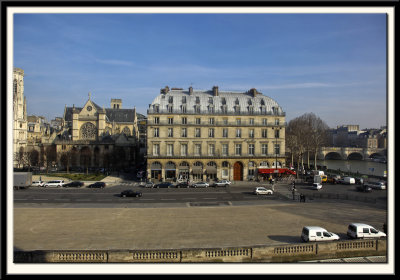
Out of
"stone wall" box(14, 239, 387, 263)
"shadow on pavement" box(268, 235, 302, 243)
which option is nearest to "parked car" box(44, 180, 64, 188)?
"stone wall" box(14, 239, 387, 263)

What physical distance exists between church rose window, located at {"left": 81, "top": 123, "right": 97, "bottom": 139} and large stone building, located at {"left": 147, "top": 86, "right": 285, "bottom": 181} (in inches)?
1226

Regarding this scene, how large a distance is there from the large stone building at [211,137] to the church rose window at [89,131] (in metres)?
31.2

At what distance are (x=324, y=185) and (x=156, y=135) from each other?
29340 millimetres

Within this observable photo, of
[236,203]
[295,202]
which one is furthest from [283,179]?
[236,203]

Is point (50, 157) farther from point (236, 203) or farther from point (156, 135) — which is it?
point (236, 203)

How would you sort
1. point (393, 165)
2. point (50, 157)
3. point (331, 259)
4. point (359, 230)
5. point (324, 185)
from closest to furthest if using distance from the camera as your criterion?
point (393, 165)
point (331, 259)
point (359, 230)
point (324, 185)
point (50, 157)

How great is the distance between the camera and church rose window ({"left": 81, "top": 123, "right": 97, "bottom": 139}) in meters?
74.3

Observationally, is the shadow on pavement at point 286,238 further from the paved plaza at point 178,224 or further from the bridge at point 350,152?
the bridge at point 350,152

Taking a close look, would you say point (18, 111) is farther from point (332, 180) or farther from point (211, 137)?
point (332, 180)

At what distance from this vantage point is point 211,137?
166 ft

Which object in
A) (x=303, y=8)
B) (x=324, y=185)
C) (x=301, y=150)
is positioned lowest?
(x=324, y=185)

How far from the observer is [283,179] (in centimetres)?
4966

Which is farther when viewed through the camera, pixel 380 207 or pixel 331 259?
pixel 380 207

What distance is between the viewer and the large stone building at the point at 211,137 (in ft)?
163
